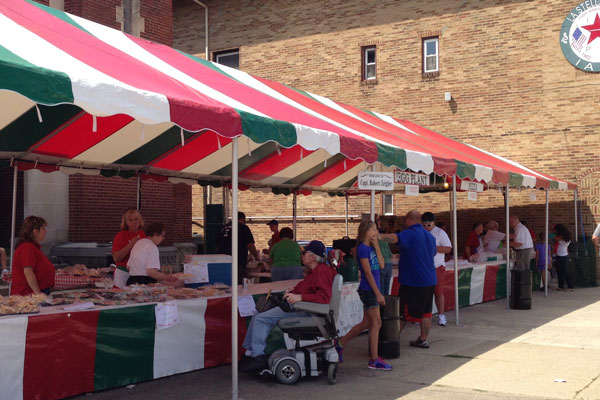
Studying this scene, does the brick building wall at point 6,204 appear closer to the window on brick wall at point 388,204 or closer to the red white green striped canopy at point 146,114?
the red white green striped canopy at point 146,114

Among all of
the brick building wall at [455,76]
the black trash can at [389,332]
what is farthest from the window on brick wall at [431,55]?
the black trash can at [389,332]

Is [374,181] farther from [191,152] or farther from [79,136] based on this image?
[79,136]

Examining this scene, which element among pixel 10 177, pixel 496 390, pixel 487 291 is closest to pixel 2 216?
A: pixel 10 177

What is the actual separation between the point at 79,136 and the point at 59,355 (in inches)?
139

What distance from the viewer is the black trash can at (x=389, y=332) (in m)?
8.23

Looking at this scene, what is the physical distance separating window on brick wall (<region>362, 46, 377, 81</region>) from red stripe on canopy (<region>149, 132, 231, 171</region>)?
35.2ft

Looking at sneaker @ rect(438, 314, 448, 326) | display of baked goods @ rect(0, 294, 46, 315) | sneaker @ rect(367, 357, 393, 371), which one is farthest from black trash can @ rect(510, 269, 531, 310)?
display of baked goods @ rect(0, 294, 46, 315)

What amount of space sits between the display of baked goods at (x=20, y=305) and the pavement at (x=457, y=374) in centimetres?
101

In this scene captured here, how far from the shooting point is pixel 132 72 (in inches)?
245

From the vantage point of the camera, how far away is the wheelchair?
270 inches

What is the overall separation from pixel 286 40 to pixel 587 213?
34.6ft

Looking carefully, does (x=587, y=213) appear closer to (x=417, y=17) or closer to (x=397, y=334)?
(x=417, y=17)

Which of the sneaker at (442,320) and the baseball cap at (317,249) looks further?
the sneaker at (442,320)

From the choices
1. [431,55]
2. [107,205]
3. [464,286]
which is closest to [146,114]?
[464,286]
